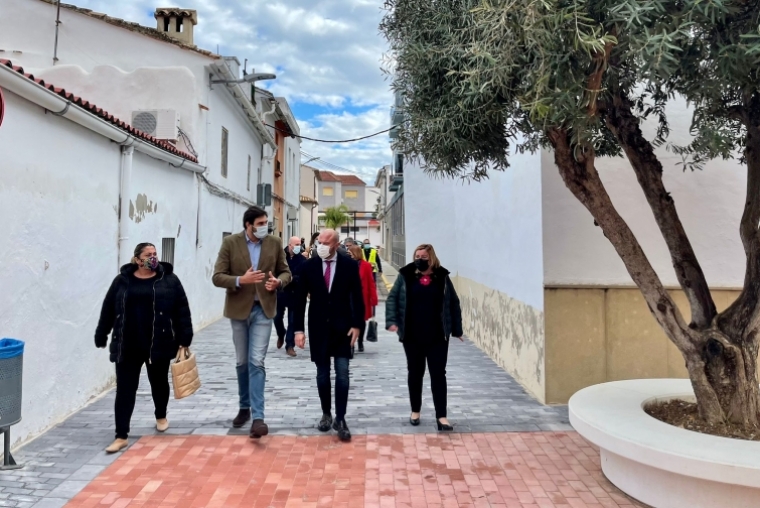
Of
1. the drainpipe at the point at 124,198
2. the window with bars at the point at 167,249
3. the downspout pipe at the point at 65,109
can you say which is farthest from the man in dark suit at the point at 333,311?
the window with bars at the point at 167,249

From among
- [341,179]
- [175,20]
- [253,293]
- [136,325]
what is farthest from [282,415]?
[341,179]

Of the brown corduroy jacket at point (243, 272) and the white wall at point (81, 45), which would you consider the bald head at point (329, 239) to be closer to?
the brown corduroy jacket at point (243, 272)

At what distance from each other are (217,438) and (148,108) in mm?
8444

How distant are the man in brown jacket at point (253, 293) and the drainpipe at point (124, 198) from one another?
8.32ft

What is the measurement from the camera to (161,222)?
28.7 ft

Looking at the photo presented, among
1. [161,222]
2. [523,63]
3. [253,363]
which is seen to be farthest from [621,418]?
[161,222]

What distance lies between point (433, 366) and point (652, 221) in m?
2.88

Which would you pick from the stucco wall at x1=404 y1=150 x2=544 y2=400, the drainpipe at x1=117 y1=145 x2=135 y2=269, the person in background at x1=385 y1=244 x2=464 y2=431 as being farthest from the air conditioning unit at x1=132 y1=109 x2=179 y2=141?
the person in background at x1=385 y1=244 x2=464 y2=431

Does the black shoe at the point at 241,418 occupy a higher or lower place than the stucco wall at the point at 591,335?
lower

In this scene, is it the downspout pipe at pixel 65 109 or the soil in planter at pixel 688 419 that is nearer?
the soil in planter at pixel 688 419

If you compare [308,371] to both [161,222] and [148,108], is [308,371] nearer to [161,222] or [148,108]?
[161,222]

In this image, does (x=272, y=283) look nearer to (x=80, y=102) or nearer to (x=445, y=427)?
(x=445, y=427)

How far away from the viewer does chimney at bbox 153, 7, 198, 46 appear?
13391 mm

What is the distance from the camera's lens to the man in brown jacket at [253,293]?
4.89m
